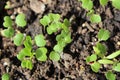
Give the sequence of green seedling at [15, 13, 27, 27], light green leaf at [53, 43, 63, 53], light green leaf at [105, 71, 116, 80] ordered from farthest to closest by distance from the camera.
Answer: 1. green seedling at [15, 13, 27, 27]
2. light green leaf at [53, 43, 63, 53]
3. light green leaf at [105, 71, 116, 80]

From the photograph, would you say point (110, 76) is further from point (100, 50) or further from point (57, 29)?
point (57, 29)

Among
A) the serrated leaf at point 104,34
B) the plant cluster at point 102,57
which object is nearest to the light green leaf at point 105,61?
the plant cluster at point 102,57

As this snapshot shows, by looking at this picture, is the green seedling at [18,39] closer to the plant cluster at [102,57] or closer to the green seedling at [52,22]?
the green seedling at [52,22]

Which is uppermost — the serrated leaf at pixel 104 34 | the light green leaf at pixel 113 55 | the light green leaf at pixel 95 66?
the serrated leaf at pixel 104 34

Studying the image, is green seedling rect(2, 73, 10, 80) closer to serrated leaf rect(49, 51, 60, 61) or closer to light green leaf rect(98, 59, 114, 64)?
serrated leaf rect(49, 51, 60, 61)

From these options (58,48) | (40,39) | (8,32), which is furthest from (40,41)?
(8,32)

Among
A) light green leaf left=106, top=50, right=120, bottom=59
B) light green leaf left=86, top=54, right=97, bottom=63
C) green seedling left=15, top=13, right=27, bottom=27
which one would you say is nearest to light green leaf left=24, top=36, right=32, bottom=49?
green seedling left=15, top=13, right=27, bottom=27
